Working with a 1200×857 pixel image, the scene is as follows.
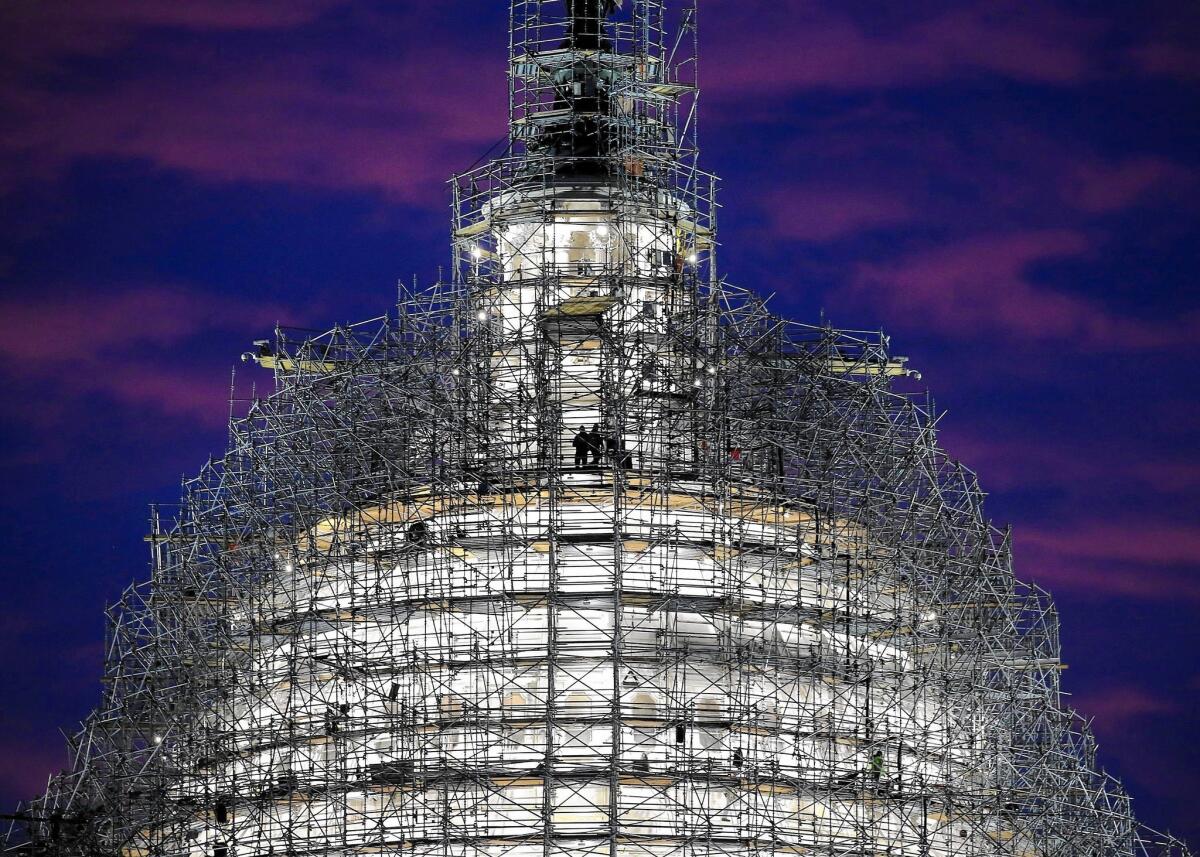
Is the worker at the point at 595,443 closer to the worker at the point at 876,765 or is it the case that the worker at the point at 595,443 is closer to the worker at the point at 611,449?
the worker at the point at 611,449

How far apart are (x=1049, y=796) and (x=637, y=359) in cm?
1933

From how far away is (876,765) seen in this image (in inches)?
3152

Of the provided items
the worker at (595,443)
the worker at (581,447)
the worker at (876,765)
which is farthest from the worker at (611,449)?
the worker at (876,765)

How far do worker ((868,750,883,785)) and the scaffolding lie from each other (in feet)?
0.44

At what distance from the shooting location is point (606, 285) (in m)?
87.4

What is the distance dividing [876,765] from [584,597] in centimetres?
993

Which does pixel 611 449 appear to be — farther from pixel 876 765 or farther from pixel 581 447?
pixel 876 765

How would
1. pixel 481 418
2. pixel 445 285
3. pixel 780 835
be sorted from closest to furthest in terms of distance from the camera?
pixel 780 835 → pixel 481 418 → pixel 445 285

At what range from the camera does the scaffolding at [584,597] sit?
3088 inches

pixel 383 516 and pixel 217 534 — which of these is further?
pixel 217 534

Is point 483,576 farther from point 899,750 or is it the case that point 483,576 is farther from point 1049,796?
point 1049,796

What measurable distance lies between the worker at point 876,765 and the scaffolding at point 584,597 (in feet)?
0.44

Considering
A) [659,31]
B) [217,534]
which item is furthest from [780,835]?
[659,31]

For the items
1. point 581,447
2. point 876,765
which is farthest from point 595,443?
point 876,765
